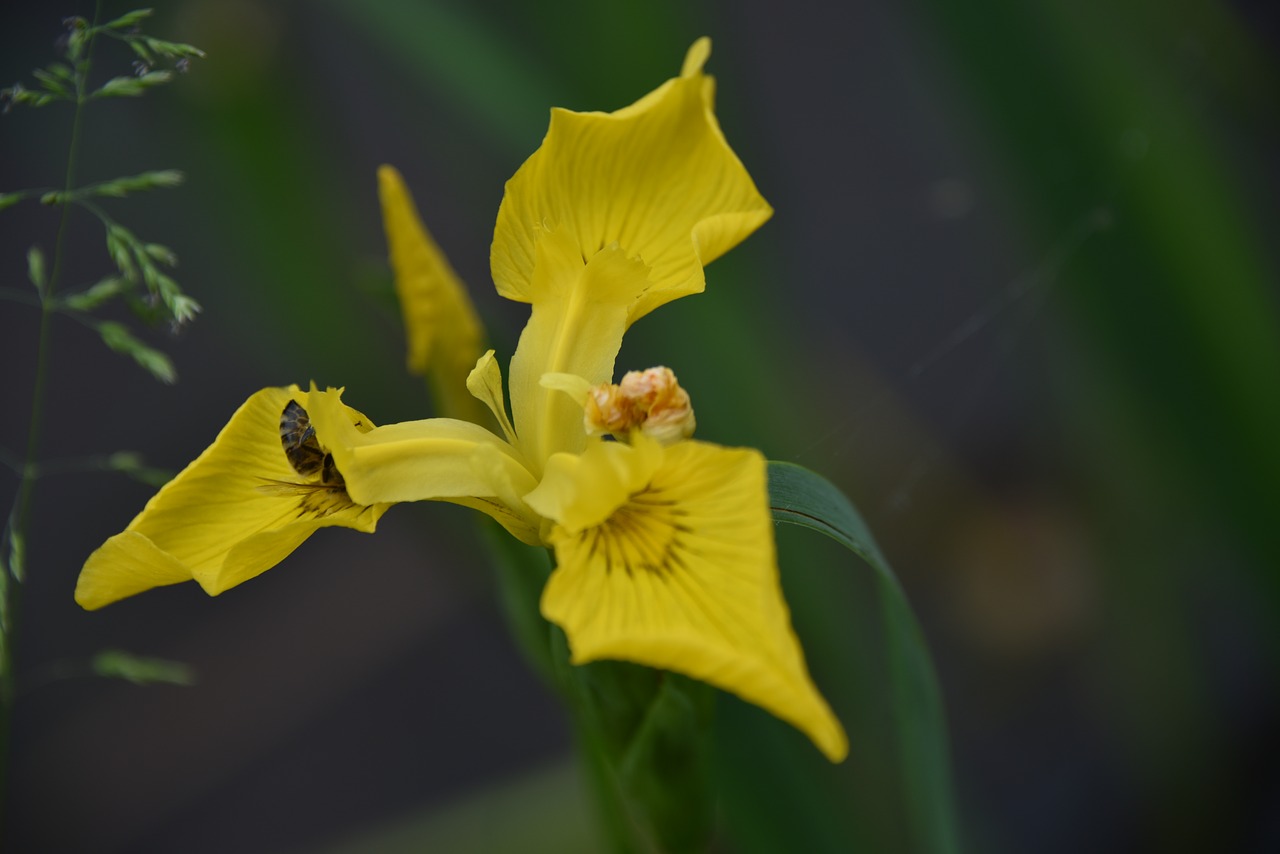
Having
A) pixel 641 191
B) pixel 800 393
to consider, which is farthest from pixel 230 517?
pixel 800 393

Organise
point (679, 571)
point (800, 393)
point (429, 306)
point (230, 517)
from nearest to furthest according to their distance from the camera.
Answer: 1. point (679, 571)
2. point (230, 517)
3. point (429, 306)
4. point (800, 393)

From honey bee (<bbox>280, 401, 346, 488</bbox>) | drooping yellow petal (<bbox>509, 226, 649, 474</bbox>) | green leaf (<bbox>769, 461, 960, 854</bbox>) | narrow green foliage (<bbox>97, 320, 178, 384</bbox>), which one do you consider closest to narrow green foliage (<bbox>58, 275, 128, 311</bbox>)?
narrow green foliage (<bbox>97, 320, 178, 384</bbox>)

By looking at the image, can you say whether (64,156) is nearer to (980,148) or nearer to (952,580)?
(980,148)

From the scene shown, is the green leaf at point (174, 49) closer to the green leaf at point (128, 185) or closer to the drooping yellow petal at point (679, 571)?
the green leaf at point (128, 185)

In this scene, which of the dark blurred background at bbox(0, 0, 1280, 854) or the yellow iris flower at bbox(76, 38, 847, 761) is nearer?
the yellow iris flower at bbox(76, 38, 847, 761)

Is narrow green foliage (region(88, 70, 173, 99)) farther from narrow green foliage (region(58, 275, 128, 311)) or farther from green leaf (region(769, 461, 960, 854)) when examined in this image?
green leaf (region(769, 461, 960, 854))

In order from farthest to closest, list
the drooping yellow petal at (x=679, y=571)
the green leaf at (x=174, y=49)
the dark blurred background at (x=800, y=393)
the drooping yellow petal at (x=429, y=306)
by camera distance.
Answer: the dark blurred background at (x=800, y=393), the drooping yellow petal at (x=429, y=306), the green leaf at (x=174, y=49), the drooping yellow petal at (x=679, y=571)

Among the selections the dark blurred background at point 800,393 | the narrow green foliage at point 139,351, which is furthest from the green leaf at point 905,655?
the narrow green foliage at point 139,351

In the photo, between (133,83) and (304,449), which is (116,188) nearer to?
(133,83)
